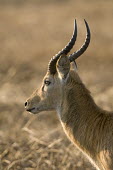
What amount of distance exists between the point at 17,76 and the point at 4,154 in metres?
8.84

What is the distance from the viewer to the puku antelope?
8664mm

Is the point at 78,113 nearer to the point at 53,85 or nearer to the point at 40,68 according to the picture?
the point at 53,85

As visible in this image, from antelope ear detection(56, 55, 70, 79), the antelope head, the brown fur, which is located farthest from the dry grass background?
antelope ear detection(56, 55, 70, 79)

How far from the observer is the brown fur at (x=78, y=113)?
8641 millimetres

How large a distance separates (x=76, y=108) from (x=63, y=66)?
67cm

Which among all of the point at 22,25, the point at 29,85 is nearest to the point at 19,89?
the point at 29,85

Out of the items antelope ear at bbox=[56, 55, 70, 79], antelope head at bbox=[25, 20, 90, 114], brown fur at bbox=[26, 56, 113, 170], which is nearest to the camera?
brown fur at bbox=[26, 56, 113, 170]

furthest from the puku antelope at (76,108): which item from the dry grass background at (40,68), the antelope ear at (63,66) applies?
the dry grass background at (40,68)

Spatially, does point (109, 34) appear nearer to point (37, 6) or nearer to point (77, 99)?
point (37, 6)

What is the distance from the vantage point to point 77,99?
9.13 metres

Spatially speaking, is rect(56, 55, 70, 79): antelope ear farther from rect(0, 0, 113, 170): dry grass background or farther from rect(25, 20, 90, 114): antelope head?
rect(0, 0, 113, 170): dry grass background

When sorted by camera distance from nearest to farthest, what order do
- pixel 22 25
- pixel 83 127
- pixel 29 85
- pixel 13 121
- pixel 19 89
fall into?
pixel 83 127 < pixel 13 121 < pixel 19 89 < pixel 29 85 < pixel 22 25

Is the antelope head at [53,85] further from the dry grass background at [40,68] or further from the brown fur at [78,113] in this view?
the dry grass background at [40,68]

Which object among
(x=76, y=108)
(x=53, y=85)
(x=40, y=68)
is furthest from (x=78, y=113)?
(x=40, y=68)
